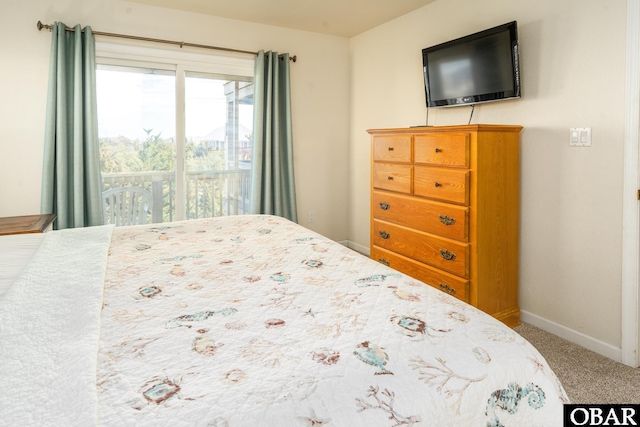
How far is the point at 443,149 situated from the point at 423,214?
1.61 ft

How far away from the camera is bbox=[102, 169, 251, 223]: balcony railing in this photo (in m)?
3.83

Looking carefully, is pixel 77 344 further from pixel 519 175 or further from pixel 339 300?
pixel 519 175

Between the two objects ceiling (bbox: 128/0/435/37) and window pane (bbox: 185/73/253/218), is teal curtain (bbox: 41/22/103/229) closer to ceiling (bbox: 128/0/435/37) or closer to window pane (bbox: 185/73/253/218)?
ceiling (bbox: 128/0/435/37)

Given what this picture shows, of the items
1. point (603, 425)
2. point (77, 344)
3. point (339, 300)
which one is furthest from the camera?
point (603, 425)

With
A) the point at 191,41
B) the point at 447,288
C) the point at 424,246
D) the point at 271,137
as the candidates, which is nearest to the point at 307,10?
the point at 191,41

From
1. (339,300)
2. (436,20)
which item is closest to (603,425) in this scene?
(339,300)

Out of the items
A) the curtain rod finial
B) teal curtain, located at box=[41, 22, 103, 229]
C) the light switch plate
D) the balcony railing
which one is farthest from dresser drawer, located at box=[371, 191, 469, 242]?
the curtain rod finial

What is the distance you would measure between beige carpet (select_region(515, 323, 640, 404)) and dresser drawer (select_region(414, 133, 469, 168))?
1233 mm

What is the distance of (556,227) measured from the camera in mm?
2674

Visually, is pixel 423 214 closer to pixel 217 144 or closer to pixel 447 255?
pixel 447 255

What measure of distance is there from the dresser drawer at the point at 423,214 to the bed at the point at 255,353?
4.33ft

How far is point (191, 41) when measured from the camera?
12.7 feet

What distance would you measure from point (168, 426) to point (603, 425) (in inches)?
69.7

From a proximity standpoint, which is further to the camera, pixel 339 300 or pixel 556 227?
pixel 556 227
